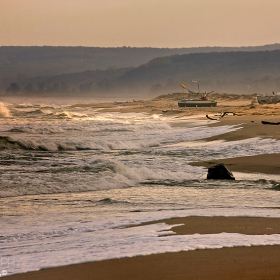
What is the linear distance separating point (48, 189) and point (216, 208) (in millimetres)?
4203

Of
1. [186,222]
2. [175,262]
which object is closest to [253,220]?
[186,222]

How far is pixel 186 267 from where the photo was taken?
6.00m

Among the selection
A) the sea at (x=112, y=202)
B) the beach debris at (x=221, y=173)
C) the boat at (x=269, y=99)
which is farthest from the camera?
the boat at (x=269, y=99)

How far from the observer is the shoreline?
5.76m

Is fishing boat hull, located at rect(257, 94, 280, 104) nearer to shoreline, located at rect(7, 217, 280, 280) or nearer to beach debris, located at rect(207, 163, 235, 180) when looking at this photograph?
beach debris, located at rect(207, 163, 235, 180)

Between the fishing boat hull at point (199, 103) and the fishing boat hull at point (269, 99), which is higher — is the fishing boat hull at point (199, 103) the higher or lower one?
the lower one

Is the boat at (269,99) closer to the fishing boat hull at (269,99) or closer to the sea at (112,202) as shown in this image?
the fishing boat hull at (269,99)

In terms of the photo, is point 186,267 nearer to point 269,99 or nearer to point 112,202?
point 112,202

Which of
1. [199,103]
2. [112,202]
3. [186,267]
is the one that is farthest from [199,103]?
[186,267]

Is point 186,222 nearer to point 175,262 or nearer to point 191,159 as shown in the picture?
point 175,262

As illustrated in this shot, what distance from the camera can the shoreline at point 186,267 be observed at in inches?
227

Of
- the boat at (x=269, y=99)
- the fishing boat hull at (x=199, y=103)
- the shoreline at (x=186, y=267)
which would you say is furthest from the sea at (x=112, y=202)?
the fishing boat hull at (x=199, y=103)

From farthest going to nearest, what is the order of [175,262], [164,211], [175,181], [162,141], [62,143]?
[162,141]
[62,143]
[175,181]
[164,211]
[175,262]

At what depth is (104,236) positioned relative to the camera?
7617 mm
